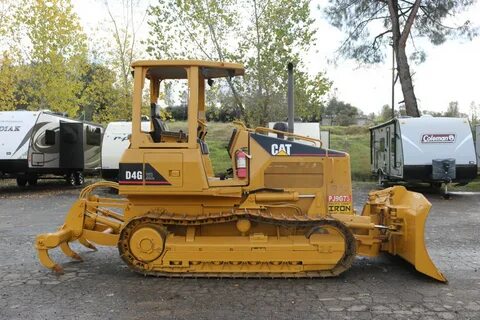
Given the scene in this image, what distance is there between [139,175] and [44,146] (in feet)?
40.4

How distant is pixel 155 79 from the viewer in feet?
22.5

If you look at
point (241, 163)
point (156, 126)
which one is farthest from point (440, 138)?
point (156, 126)

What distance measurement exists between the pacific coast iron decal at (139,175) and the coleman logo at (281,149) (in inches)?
55.0

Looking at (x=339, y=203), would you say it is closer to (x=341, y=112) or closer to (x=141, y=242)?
(x=141, y=242)

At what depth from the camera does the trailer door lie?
1784 centimetres

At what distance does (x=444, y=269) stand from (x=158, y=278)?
3715 millimetres

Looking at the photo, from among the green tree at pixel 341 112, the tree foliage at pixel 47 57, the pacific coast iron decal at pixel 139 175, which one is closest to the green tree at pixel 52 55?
the tree foliage at pixel 47 57

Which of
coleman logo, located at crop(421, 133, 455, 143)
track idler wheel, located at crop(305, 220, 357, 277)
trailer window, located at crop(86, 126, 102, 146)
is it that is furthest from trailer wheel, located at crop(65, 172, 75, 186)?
track idler wheel, located at crop(305, 220, 357, 277)

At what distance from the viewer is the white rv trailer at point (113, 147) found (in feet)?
52.1

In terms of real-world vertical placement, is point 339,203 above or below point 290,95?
below

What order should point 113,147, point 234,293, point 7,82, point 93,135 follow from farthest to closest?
point 7,82, point 93,135, point 113,147, point 234,293

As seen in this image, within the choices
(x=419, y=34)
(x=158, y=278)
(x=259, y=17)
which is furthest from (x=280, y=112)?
(x=158, y=278)

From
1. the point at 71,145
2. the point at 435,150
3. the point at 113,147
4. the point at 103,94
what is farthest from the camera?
the point at 103,94

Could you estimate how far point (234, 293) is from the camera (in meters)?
5.36
